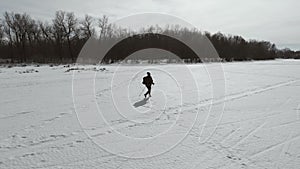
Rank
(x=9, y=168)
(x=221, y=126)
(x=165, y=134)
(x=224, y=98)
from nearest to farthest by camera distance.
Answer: (x=9, y=168)
(x=165, y=134)
(x=221, y=126)
(x=224, y=98)

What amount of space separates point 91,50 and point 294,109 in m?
28.0

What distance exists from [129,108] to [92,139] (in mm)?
4023

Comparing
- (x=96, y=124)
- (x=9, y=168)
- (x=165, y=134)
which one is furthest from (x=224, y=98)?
(x=9, y=168)

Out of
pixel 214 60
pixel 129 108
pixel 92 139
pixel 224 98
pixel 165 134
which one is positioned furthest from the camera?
pixel 214 60

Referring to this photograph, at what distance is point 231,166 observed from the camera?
218 inches

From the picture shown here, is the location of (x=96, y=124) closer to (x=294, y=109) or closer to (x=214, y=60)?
(x=294, y=109)

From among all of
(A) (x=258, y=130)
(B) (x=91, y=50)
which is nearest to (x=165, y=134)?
(A) (x=258, y=130)

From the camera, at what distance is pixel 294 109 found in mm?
11219

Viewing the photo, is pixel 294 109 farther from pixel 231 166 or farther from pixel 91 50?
pixel 91 50

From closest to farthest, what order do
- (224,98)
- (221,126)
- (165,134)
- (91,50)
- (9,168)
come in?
1. (9,168)
2. (165,134)
3. (221,126)
4. (224,98)
5. (91,50)

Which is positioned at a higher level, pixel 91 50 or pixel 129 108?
pixel 91 50

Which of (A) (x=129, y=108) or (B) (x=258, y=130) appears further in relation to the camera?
(A) (x=129, y=108)

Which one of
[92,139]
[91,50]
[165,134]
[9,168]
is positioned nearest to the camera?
[9,168]

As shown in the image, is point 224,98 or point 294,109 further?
point 224,98
